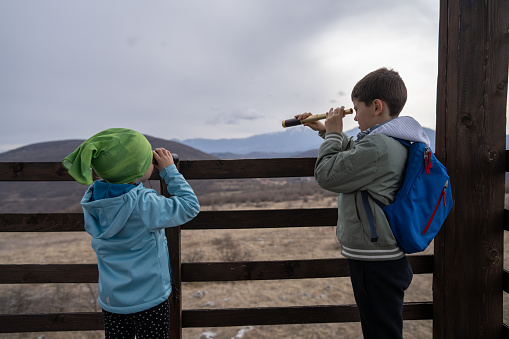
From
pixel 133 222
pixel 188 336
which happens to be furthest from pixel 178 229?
pixel 188 336

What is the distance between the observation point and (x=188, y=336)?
3.88 meters

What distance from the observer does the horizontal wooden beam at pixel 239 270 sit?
259cm

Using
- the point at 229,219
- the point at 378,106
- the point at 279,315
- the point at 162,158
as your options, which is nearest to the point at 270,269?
the point at 279,315

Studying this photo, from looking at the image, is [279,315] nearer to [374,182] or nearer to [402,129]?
[374,182]

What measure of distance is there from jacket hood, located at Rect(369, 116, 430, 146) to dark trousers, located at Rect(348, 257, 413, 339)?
2.14ft

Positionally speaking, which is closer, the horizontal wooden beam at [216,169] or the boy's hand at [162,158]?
the boy's hand at [162,158]

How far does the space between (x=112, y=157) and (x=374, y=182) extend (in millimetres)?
1320

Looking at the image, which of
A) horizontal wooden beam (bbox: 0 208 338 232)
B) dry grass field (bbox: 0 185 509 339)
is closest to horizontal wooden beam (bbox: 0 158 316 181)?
horizontal wooden beam (bbox: 0 208 338 232)

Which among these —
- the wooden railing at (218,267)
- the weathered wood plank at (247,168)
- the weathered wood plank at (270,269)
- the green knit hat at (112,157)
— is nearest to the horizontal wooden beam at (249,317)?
the wooden railing at (218,267)

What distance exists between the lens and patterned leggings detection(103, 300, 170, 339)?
182cm

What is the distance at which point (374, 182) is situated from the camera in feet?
5.65

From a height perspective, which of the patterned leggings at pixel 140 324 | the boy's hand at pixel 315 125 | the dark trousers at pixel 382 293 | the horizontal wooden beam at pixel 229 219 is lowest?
the patterned leggings at pixel 140 324

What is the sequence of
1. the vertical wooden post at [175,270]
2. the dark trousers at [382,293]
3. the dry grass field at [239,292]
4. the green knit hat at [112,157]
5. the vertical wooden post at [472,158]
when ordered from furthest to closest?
1. the dry grass field at [239,292]
2. the vertical wooden post at [175,270]
3. the vertical wooden post at [472,158]
4. the dark trousers at [382,293]
5. the green knit hat at [112,157]

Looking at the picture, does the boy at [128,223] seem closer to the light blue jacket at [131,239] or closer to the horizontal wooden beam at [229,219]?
the light blue jacket at [131,239]
